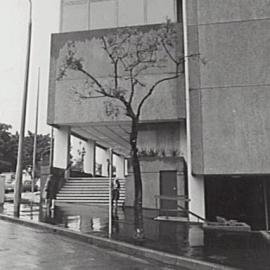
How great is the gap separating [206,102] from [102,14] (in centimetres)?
1412

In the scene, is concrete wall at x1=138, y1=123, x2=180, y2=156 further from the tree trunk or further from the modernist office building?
the tree trunk

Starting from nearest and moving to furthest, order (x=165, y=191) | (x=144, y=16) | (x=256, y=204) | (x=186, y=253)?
(x=186, y=253), (x=256, y=204), (x=165, y=191), (x=144, y=16)

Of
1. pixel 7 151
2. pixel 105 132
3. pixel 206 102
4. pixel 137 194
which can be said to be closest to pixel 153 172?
pixel 206 102

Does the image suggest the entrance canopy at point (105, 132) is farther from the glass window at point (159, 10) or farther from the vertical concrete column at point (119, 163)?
the vertical concrete column at point (119, 163)

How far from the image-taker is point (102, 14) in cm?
2688

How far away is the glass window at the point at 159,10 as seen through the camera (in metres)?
25.6

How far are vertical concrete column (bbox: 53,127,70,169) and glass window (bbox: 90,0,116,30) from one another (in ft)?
24.8

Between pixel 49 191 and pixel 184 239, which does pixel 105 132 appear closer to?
pixel 49 191

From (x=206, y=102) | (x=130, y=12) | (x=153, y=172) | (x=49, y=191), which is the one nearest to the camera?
(x=206, y=102)

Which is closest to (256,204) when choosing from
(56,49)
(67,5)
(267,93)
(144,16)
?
(267,93)

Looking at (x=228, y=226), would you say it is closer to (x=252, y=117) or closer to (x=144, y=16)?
(x=252, y=117)

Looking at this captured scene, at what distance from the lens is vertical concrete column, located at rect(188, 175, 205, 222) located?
53.2 ft

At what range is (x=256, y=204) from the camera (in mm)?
18203

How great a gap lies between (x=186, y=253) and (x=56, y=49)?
822 inches
